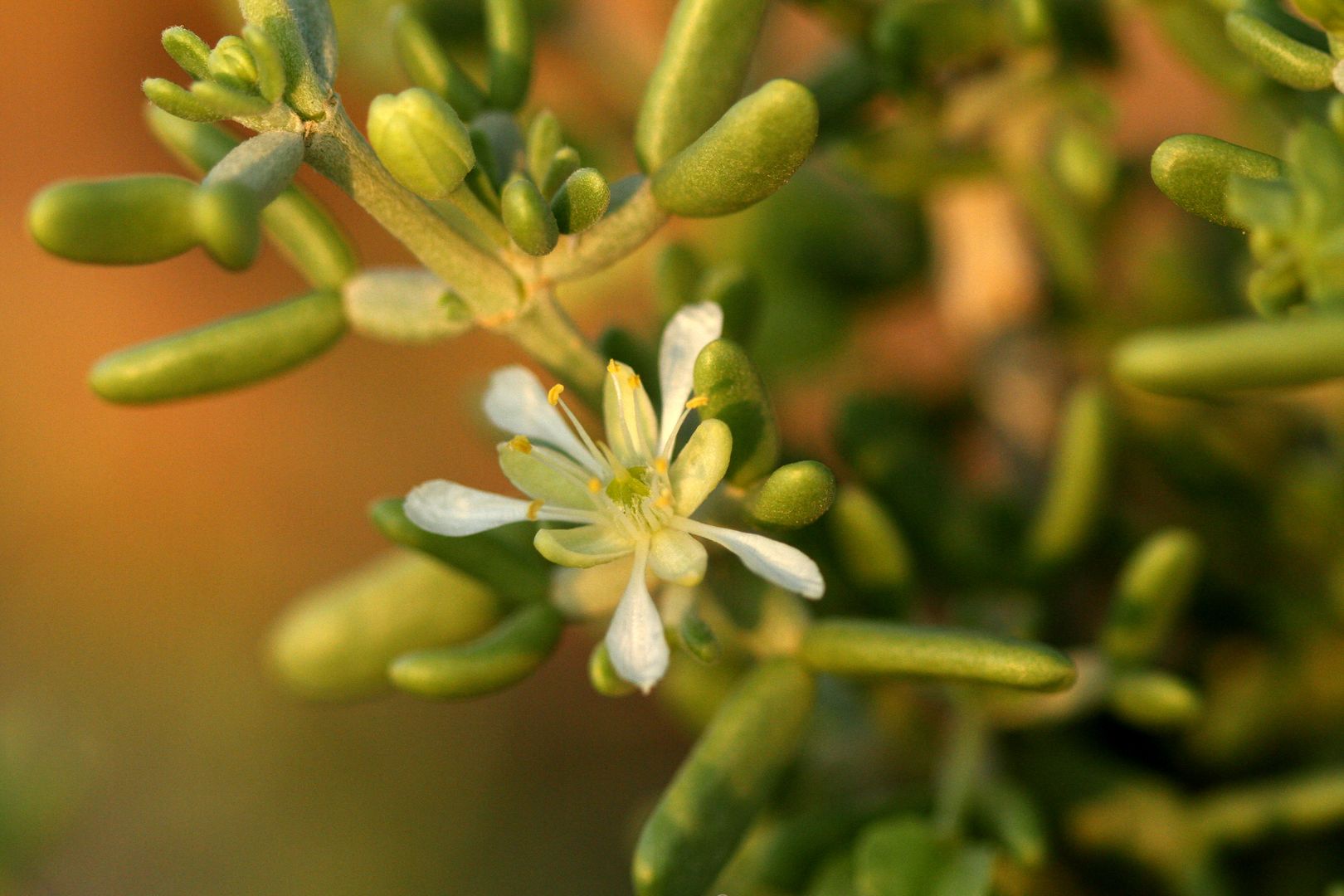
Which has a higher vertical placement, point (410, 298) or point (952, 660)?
point (410, 298)

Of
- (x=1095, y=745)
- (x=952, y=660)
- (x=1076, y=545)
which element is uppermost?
(x=952, y=660)

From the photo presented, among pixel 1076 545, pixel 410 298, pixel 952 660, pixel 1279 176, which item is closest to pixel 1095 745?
pixel 1076 545

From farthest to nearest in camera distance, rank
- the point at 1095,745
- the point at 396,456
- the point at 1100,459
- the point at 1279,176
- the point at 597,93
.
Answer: the point at 396,456
the point at 597,93
the point at 1095,745
the point at 1100,459
the point at 1279,176

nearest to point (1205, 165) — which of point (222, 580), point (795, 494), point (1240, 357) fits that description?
point (1240, 357)

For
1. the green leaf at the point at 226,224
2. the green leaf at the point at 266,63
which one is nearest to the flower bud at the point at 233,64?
the green leaf at the point at 266,63

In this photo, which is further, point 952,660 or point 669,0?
point 669,0

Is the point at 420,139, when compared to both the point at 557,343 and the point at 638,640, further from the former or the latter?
the point at 638,640

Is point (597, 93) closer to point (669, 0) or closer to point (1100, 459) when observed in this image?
point (669, 0)
